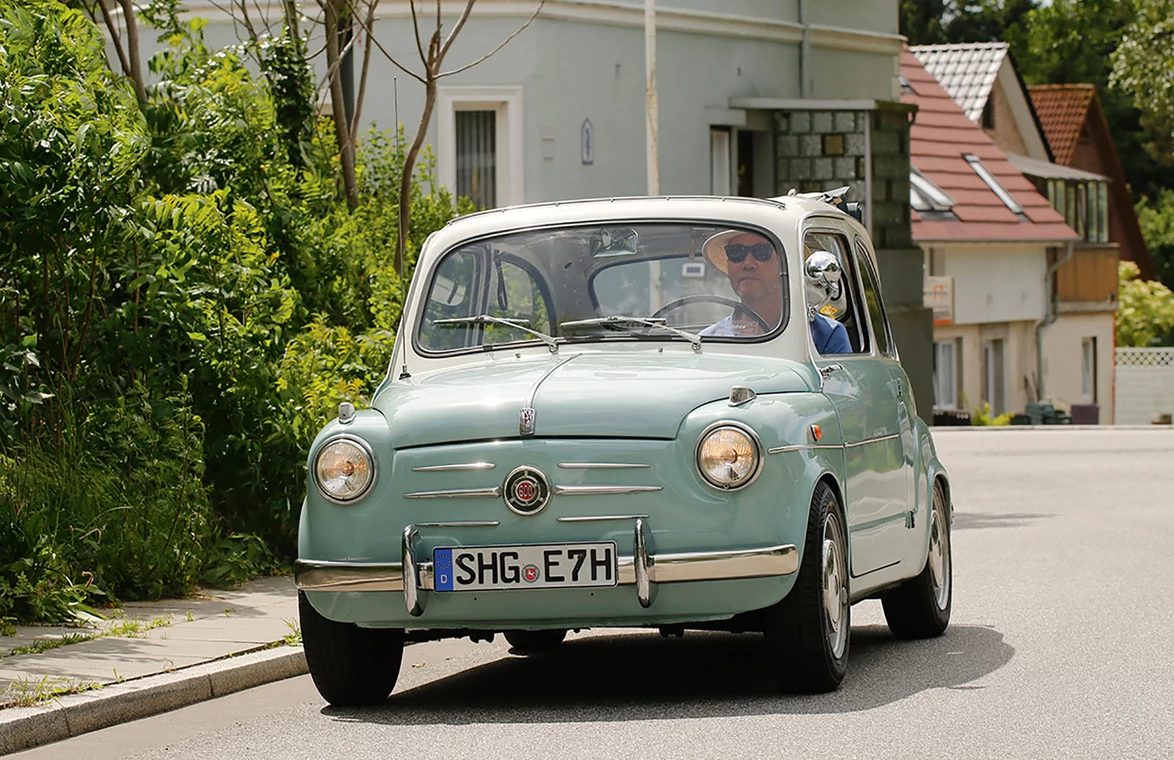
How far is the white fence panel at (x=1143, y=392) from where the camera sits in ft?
199

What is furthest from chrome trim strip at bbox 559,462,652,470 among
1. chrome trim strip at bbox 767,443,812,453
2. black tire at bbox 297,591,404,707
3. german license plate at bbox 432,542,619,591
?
black tire at bbox 297,591,404,707

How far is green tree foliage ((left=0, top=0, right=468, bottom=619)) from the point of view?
11.5 meters

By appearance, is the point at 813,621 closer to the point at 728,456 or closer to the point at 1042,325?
the point at 728,456

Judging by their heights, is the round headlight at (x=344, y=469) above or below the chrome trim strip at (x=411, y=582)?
above

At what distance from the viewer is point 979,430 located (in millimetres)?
36375

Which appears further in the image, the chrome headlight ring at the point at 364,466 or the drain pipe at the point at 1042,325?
the drain pipe at the point at 1042,325

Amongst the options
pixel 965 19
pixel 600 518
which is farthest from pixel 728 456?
pixel 965 19

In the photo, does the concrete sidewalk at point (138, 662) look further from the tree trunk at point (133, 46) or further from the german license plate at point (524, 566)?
the tree trunk at point (133, 46)

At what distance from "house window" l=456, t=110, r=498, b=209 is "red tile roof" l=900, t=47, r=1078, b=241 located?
2070 centimetres

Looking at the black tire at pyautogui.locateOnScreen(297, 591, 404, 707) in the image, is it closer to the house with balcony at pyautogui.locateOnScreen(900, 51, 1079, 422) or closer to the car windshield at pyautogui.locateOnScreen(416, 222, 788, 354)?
the car windshield at pyautogui.locateOnScreen(416, 222, 788, 354)

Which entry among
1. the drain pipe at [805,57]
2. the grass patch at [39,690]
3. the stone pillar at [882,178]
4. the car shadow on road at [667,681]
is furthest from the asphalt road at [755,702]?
the drain pipe at [805,57]

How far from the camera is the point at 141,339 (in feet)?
40.7

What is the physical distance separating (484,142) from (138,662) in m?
18.6

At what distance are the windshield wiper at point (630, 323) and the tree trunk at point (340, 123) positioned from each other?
7.88m
